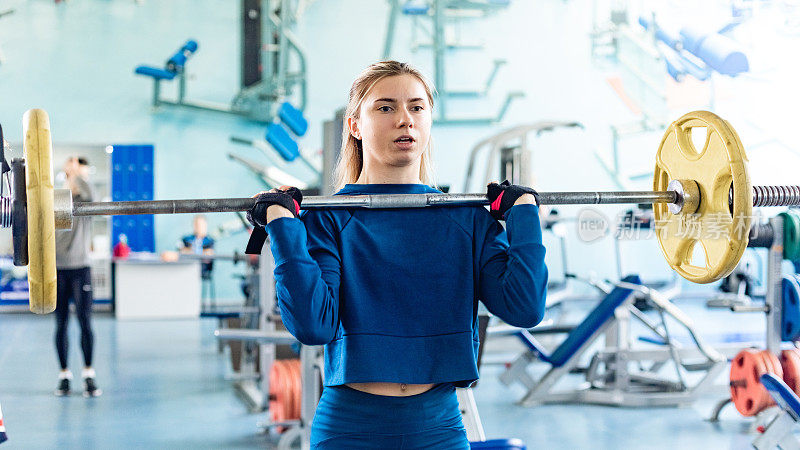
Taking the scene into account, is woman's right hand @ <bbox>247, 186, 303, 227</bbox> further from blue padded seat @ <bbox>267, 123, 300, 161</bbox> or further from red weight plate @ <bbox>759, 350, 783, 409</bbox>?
blue padded seat @ <bbox>267, 123, 300, 161</bbox>

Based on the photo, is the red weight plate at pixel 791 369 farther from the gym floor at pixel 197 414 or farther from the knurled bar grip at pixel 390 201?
the knurled bar grip at pixel 390 201

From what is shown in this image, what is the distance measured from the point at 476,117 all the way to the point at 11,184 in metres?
8.03

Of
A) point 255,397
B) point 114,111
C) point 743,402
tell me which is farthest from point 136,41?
point 743,402

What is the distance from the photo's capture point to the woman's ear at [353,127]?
1527 mm

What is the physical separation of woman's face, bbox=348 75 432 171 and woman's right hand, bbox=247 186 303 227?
172mm

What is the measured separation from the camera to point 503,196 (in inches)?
56.8

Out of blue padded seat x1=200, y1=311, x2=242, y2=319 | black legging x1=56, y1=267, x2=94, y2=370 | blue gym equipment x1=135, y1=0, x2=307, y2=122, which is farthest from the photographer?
blue gym equipment x1=135, y1=0, x2=307, y2=122

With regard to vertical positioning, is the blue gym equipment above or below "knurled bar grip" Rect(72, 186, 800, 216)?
above

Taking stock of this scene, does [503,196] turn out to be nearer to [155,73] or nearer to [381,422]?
[381,422]

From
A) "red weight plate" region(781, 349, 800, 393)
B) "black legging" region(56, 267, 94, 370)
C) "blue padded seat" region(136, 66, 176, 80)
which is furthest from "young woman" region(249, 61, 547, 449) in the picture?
"blue padded seat" region(136, 66, 176, 80)

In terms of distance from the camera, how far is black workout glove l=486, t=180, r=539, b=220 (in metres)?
1.43

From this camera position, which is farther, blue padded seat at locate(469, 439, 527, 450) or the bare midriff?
blue padded seat at locate(469, 439, 527, 450)

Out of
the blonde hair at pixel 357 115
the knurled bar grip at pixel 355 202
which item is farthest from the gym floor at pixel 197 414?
the blonde hair at pixel 357 115

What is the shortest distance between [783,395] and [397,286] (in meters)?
2.10
